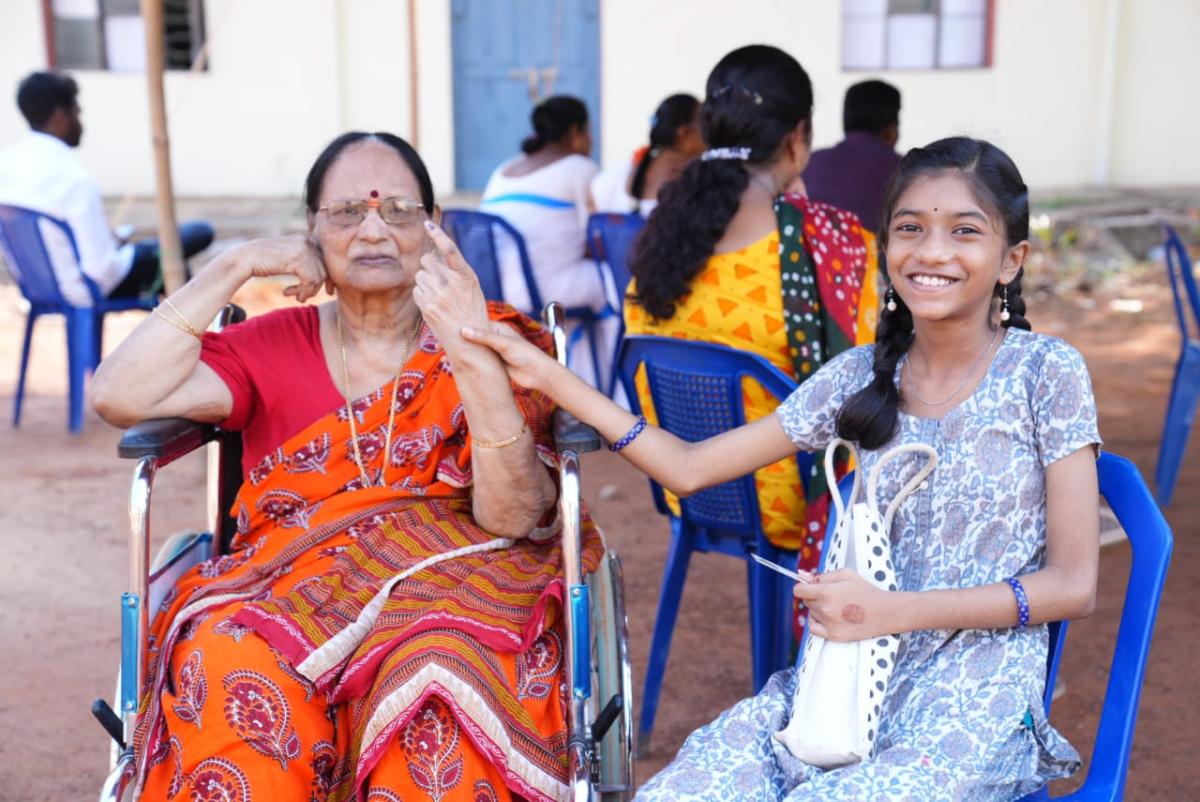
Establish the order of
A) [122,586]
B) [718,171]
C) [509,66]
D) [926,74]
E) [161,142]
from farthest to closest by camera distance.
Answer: [926,74], [509,66], [161,142], [122,586], [718,171]

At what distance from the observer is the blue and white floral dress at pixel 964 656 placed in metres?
1.83

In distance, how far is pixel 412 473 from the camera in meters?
2.47

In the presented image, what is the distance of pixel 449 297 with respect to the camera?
2.26 metres

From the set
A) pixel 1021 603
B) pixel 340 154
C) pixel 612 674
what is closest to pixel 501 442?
pixel 612 674

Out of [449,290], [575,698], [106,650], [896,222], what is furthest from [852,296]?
[106,650]

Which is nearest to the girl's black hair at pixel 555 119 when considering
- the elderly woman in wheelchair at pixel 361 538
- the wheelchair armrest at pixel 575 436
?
the elderly woman in wheelchair at pixel 361 538

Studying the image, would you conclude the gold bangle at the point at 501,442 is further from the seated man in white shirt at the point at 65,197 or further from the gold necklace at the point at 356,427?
the seated man in white shirt at the point at 65,197

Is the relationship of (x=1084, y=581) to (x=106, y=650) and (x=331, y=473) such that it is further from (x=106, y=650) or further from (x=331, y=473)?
(x=106, y=650)

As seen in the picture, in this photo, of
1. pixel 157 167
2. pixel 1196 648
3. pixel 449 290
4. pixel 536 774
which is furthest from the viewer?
pixel 157 167

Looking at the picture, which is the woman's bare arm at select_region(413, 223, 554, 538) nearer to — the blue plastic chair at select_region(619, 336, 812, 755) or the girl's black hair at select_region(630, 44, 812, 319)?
the blue plastic chair at select_region(619, 336, 812, 755)

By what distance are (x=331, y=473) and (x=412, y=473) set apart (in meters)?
0.15

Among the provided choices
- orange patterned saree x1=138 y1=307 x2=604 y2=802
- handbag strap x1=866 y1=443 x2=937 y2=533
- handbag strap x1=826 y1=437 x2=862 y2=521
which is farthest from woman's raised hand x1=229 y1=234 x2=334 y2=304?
handbag strap x1=866 y1=443 x2=937 y2=533

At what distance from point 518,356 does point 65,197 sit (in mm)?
4262

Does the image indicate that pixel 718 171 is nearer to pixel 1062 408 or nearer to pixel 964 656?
pixel 1062 408
